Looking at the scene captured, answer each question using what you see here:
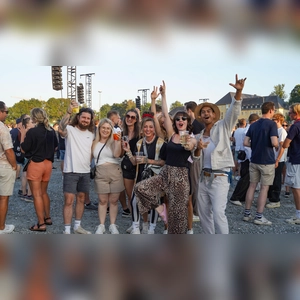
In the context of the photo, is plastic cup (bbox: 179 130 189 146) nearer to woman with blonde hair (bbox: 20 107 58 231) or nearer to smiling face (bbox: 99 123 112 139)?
smiling face (bbox: 99 123 112 139)

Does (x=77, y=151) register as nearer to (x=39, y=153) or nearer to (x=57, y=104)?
(x=39, y=153)

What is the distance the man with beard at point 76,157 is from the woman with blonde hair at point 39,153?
49 centimetres

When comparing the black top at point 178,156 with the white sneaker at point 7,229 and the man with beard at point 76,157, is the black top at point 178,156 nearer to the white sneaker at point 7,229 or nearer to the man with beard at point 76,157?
the man with beard at point 76,157

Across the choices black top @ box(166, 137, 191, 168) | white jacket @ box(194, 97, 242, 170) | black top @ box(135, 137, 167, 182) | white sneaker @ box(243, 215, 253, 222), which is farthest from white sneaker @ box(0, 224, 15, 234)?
white sneaker @ box(243, 215, 253, 222)

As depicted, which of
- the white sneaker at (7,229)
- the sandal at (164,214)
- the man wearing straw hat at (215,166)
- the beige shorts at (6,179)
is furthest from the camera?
the white sneaker at (7,229)

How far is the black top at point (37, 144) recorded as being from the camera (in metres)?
3.80

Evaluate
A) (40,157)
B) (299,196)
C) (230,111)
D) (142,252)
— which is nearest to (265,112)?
(299,196)

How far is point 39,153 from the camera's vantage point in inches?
150

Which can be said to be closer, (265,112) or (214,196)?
(214,196)

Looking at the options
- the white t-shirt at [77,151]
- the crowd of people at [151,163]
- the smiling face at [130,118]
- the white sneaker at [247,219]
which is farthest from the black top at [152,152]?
the white sneaker at [247,219]

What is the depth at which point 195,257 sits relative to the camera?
1428mm

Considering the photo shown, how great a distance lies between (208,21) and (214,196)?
181 cm

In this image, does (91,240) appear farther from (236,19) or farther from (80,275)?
(236,19)

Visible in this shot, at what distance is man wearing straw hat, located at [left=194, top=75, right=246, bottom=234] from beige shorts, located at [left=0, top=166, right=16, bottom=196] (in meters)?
2.22
